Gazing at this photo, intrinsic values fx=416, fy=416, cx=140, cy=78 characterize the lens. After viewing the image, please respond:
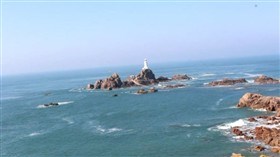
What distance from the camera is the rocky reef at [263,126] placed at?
206 ft

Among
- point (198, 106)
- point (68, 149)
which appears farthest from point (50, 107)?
point (68, 149)

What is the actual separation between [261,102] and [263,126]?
21.6 metres

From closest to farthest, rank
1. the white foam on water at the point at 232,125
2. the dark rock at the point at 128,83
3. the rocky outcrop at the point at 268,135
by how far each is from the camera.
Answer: the rocky outcrop at the point at 268,135 → the white foam on water at the point at 232,125 → the dark rock at the point at 128,83

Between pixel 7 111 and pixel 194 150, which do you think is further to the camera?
pixel 7 111

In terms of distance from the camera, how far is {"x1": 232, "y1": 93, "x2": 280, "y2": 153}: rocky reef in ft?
206

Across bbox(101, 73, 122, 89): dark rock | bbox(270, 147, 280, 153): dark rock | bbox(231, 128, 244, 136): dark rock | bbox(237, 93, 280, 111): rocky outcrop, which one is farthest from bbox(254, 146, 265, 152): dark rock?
bbox(101, 73, 122, 89): dark rock

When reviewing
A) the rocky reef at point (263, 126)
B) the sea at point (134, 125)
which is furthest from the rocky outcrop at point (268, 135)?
the sea at point (134, 125)

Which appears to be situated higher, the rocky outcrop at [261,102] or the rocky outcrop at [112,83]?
the rocky outcrop at [112,83]

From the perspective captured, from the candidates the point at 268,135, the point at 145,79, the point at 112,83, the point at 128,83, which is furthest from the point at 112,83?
the point at 268,135

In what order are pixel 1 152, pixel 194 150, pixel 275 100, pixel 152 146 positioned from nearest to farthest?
pixel 194 150, pixel 152 146, pixel 1 152, pixel 275 100

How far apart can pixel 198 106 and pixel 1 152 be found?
50.1 m

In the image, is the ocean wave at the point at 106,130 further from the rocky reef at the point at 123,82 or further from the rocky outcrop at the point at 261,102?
the rocky reef at the point at 123,82

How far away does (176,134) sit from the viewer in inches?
2931

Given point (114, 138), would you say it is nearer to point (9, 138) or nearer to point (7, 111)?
point (9, 138)
